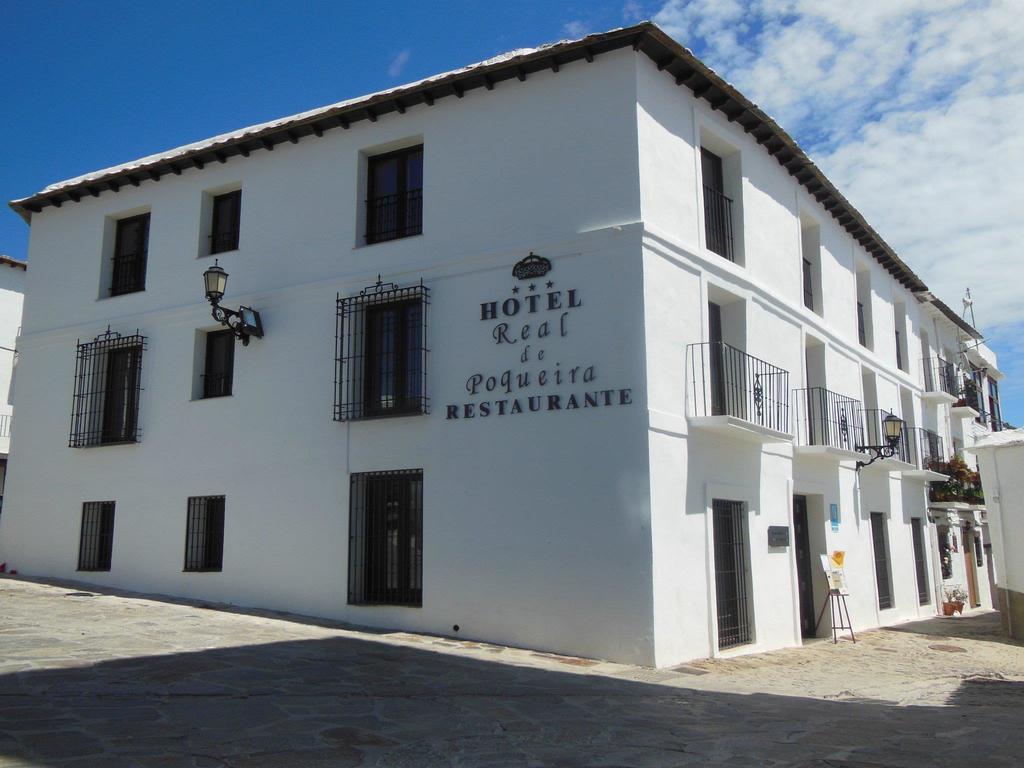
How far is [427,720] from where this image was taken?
22.5 feet

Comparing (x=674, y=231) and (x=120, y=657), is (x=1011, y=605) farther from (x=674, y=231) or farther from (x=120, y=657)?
(x=120, y=657)

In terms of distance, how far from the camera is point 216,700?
7.07 metres

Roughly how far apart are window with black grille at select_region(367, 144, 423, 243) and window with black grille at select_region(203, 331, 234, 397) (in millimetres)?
2896

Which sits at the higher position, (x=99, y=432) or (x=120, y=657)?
(x=99, y=432)

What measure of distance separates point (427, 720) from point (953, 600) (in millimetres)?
17244

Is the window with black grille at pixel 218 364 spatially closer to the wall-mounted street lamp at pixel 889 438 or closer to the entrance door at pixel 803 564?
the entrance door at pixel 803 564

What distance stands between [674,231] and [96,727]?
852cm

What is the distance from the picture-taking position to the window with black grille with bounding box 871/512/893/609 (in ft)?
57.0

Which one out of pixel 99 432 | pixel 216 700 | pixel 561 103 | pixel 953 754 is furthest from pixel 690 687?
pixel 99 432

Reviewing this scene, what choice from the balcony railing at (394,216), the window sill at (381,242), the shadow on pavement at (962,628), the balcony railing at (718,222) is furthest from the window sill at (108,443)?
the shadow on pavement at (962,628)

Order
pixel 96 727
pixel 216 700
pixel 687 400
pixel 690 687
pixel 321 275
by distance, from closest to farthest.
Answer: pixel 96 727 → pixel 216 700 → pixel 690 687 → pixel 687 400 → pixel 321 275

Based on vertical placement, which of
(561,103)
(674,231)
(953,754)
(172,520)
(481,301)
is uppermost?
(561,103)

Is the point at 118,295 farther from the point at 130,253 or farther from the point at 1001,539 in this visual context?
the point at 1001,539

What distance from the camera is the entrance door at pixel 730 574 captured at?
38.6 ft
